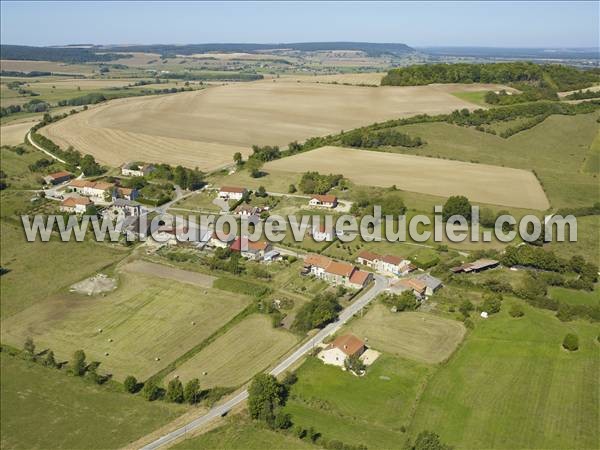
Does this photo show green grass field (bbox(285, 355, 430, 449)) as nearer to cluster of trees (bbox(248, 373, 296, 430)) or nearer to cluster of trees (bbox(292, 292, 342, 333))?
cluster of trees (bbox(248, 373, 296, 430))

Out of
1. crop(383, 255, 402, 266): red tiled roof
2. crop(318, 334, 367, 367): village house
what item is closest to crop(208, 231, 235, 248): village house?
crop(383, 255, 402, 266): red tiled roof

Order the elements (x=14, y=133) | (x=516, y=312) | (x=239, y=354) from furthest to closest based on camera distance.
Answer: (x=14, y=133) < (x=516, y=312) < (x=239, y=354)

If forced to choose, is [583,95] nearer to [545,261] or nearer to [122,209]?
[545,261]

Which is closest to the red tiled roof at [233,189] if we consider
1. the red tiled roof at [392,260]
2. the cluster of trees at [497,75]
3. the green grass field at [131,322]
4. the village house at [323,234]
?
the village house at [323,234]

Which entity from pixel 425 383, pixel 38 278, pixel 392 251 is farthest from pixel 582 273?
pixel 38 278

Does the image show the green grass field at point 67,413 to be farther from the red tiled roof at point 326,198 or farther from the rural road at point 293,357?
the red tiled roof at point 326,198

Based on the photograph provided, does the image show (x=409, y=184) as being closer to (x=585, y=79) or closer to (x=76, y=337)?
(x=76, y=337)

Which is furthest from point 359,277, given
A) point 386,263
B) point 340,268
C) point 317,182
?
point 317,182

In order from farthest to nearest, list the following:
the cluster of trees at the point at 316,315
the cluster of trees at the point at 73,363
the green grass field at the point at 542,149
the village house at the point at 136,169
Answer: the village house at the point at 136,169 < the green grass field at the point at 542,149 < the cluster of trees at the point at 316,315 < the cluster of trees at the point at 73,363
